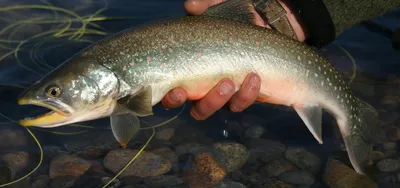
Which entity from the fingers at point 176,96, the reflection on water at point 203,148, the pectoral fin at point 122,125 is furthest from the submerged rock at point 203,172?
the pectoral fin at point 122,125

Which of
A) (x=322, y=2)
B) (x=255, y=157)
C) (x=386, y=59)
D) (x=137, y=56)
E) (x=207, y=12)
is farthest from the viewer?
(x=386, y=59)

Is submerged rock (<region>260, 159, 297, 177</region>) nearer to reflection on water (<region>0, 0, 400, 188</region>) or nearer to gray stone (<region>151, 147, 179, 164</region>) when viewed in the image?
reflection on water (<region>0, 0, 400, 188</region>)

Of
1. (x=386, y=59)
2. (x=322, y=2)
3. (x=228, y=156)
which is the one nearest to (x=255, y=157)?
(x=228, y=156)

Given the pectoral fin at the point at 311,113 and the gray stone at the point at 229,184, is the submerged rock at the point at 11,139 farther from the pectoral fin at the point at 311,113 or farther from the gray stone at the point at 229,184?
the pectoral fin at the point at 311,113

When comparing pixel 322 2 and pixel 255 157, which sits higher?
pixel 322 2

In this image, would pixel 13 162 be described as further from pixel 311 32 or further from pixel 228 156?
pixel 311 32

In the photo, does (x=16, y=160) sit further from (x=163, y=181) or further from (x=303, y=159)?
(x=303, y=159)

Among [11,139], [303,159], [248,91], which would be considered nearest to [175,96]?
[248,91]

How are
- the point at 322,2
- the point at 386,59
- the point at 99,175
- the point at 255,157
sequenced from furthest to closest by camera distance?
the point at 386,59, the point at 255,157, the point at 99,175, the point at 322,2
